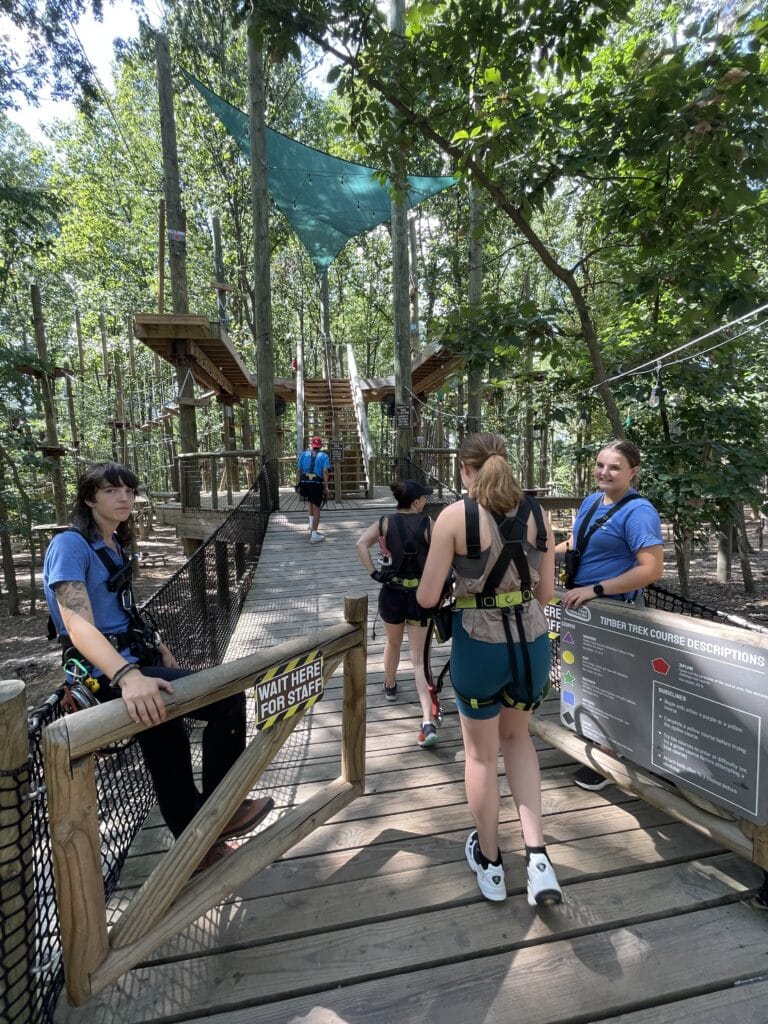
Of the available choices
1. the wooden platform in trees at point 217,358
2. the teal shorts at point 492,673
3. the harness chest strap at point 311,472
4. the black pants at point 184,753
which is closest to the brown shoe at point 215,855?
the black pants at point 184,753

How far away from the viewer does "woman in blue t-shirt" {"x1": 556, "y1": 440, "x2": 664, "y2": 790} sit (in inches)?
93.4

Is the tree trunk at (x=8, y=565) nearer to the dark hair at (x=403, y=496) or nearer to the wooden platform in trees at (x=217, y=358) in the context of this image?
the wooden platform in trees at (x=217, y=358)

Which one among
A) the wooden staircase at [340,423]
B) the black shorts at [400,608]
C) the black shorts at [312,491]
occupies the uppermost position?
the wooden staircase at [340,423]

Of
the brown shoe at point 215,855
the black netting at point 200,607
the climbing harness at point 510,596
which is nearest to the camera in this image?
the climbing harness at point 510,596

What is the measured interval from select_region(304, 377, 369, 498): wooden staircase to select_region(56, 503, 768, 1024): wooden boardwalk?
10.4 meters

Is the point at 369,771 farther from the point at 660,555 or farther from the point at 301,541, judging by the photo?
the point at 301,541

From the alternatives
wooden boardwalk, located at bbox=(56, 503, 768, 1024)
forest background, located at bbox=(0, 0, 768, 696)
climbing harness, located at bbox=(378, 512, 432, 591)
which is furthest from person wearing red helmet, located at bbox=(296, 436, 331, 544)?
wooden boardwalk, located at bbox=(56, 503, 768, 1024)

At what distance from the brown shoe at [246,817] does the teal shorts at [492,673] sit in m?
0.98

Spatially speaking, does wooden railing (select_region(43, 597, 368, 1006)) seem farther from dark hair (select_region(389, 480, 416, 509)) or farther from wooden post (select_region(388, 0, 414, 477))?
wooden post (select_region(388, 0, 414, 477))

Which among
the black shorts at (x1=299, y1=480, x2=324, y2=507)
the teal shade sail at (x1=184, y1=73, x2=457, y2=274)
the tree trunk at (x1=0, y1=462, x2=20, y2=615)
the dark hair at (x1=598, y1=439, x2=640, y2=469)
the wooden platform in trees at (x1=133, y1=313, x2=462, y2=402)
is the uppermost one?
the teal shade sail at (x1=184, y1=73, x2=457, y2=274)

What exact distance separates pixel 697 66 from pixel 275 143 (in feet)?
32.3

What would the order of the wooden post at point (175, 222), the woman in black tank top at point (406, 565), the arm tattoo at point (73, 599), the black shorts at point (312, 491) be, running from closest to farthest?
1. the arm tattoo at point (73, 599)
2. the woman in black tank top at point (406, 565)
3. the black shorts at point (312, 491)
4. the wooden post at point (175, 222)

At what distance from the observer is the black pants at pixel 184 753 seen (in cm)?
188

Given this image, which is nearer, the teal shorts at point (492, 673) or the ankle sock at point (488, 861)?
the teal shorts at point (492, 673)
